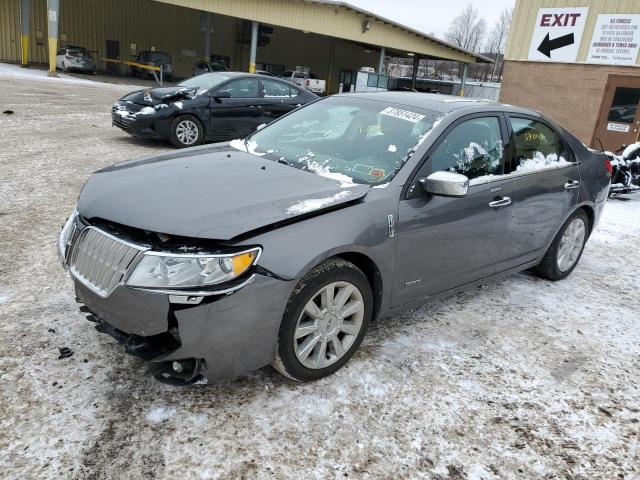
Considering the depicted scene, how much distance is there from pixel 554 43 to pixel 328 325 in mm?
14982

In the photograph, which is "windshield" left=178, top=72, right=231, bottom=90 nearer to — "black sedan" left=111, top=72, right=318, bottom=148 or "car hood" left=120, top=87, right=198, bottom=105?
"black sedan" left=111, top=72, right=318, bottom=148

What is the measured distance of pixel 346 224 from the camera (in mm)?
2748

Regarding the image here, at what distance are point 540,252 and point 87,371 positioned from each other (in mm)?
3578

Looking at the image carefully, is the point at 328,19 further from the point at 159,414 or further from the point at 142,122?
the point at 159,414

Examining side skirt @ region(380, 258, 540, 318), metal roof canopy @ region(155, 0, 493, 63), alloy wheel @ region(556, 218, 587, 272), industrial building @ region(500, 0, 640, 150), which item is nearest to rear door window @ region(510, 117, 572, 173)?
alloy wheel @ region(556, 218, 587, 272)

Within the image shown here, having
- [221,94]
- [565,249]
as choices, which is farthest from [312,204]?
[221,94]

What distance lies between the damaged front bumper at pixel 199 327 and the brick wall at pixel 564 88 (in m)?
14.5

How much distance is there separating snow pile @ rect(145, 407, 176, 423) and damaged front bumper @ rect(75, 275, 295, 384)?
22cm

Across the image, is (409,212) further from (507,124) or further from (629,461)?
(629,461)

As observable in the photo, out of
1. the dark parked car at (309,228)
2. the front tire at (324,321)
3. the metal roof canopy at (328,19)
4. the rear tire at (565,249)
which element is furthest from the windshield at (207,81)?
the metal roof canopy at (328,19)

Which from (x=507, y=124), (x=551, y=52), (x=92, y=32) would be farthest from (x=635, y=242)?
(x=92, y=32)

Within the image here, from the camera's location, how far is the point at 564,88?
14789mm

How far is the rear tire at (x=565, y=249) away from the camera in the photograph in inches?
179

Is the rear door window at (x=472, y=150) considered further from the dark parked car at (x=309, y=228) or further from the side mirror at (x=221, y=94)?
the side mirror at (x=221, y=94)
